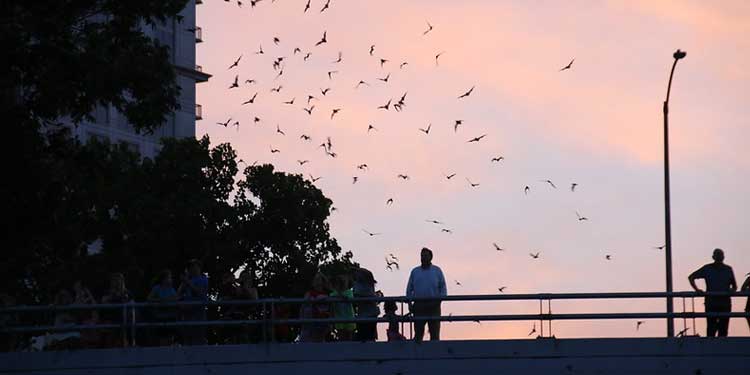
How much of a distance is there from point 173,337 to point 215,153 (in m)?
36.2

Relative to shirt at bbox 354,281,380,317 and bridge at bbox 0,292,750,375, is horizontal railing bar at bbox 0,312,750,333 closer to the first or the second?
bridge at bbox 0,292,750,375

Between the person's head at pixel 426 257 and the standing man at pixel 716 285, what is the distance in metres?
3.85

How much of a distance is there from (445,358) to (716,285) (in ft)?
13.6

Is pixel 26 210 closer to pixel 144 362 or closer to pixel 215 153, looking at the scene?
pixel 144 362

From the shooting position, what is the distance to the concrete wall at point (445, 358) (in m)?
28.9

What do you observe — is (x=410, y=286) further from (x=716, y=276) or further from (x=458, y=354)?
(x=716, y=276)

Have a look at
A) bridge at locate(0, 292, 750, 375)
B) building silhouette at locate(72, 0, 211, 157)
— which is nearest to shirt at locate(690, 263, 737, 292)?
bridge at locate(0, 292, 750, 375)

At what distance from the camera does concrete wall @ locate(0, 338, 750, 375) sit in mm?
28906

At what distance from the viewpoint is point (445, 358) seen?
29.3 m

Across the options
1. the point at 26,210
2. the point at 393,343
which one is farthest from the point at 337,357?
the point at 26,210

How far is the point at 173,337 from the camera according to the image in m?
32.1

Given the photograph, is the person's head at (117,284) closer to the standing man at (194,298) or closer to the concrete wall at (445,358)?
the standing man at (194,298)

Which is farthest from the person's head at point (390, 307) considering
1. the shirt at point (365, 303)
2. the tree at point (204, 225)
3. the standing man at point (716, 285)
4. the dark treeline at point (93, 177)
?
the tree at point (204, 225)

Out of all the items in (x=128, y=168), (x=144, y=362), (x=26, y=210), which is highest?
(x=128, y=168)
